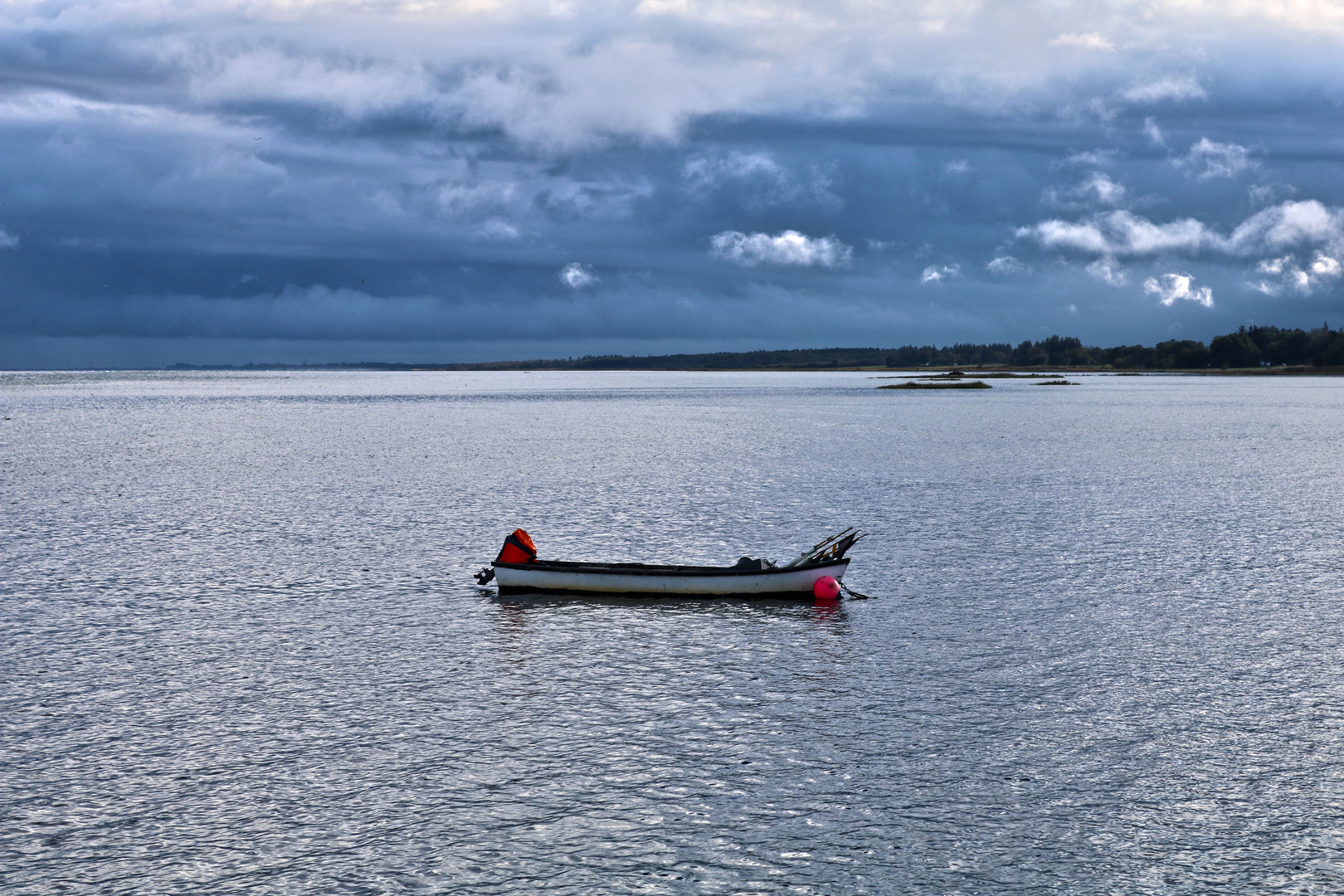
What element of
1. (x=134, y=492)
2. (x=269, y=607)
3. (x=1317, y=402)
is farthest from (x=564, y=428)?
(x=1317, y=402)

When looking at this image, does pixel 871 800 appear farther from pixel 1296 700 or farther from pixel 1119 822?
pixel 1296 700

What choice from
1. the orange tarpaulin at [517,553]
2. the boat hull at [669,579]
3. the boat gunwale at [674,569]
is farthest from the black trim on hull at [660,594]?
the orange tarpaulin at [517,553]

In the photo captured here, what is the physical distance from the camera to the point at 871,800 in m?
16.0

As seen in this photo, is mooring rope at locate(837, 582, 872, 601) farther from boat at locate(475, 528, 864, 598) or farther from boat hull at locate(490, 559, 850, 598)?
boat hull at locate(490, 559, 850, 598)

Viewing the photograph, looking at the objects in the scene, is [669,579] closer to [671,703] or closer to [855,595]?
[855,595]

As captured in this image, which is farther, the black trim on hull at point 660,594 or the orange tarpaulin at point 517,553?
the orange tarpaulin at point 517,553

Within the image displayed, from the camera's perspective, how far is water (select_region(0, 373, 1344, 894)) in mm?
14219

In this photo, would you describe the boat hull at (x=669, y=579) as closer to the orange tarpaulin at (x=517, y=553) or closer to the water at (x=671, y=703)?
the orange tarpaulin at (x=517, y=553)

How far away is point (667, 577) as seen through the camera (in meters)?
29.5

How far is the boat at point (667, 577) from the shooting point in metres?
29.7

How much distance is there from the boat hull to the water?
860 millimetres

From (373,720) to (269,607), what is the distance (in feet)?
34.6

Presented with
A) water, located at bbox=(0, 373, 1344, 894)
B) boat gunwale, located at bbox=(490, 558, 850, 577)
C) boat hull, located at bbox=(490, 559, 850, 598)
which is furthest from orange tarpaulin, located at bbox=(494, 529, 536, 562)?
water, located at bbox=(0, 373, 1344, 894)

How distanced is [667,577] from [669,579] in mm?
87
